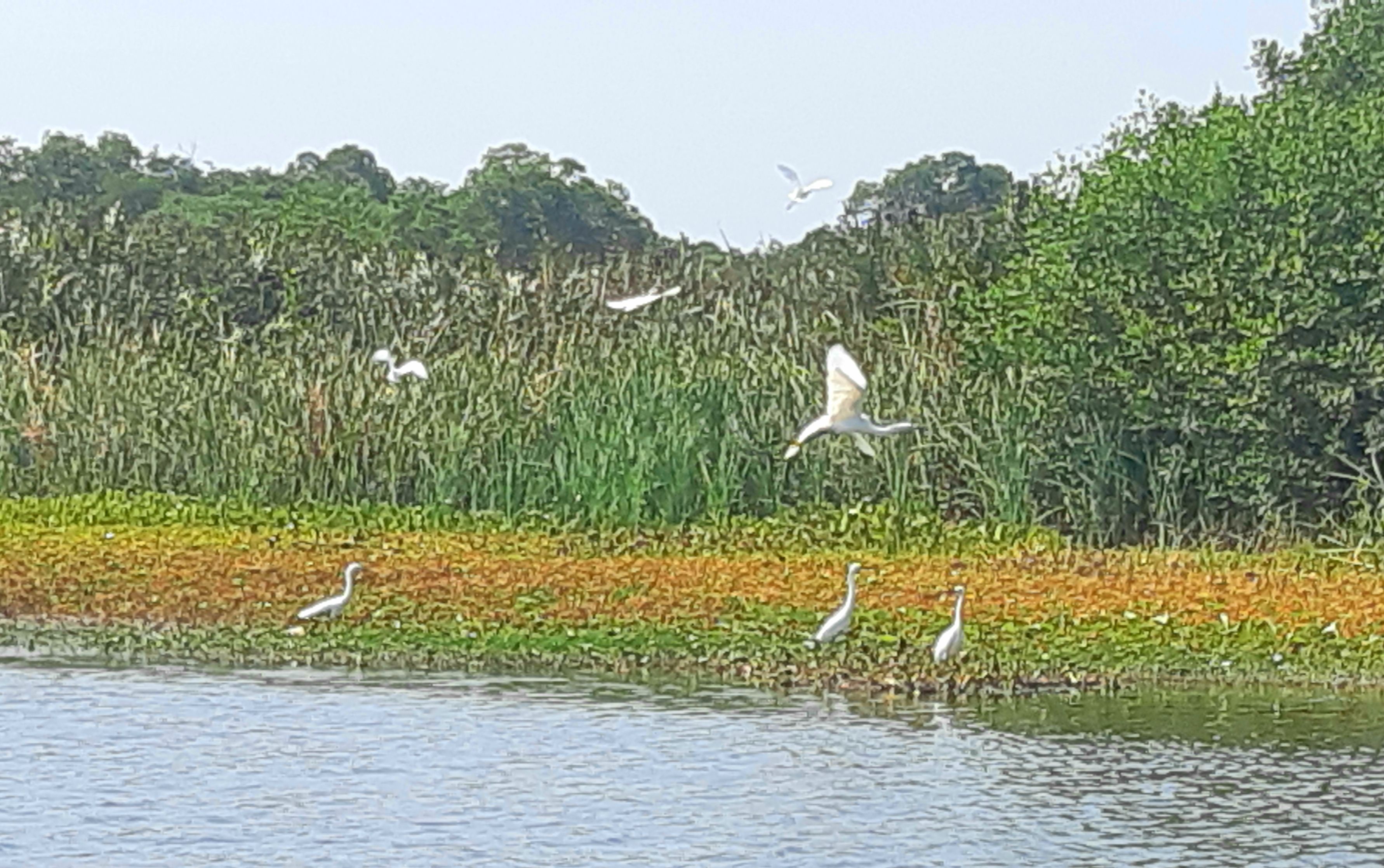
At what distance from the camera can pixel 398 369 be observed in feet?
63.3

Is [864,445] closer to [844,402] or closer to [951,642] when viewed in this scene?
[844,402]

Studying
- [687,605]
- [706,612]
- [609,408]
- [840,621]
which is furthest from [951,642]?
[609,408]

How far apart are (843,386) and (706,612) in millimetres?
1381

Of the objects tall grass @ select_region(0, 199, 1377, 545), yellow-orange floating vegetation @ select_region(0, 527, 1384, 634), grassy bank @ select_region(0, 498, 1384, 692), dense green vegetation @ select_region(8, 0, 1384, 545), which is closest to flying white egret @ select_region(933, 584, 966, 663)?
grassy bank @ select_region(0, 498, 1384, 692)

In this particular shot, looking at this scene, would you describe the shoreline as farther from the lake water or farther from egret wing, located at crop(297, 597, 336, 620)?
the lake water

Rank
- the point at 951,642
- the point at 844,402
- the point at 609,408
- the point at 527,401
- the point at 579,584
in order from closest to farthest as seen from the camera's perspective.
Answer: the point at 951,642, the point at 844,402, the point at 579,584, the point at 609,408, the point at 527,401

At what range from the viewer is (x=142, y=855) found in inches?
322

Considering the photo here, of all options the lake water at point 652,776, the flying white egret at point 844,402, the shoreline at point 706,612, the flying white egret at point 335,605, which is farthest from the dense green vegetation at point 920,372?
the lake water at point 652,776

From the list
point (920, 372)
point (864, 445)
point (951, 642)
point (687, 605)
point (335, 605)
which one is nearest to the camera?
point (951, 642)

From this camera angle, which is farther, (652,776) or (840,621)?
(840,621)

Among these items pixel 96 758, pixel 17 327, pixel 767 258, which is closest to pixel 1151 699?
pixel 96 758

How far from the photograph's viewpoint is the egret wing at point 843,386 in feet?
42.8

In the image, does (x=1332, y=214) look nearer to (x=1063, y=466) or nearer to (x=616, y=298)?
(x=1063, y=466)

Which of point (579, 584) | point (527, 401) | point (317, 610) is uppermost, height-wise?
point (527, 401)
